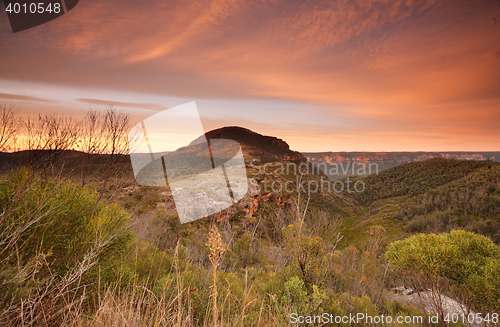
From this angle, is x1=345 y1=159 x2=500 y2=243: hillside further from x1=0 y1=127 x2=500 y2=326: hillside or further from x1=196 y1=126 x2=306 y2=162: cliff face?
x1=0 y1=127 x2=500 y2=326: hillside

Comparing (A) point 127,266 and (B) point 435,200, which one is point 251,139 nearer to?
(B) point 435,200

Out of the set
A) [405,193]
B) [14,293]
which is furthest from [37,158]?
[405,193]

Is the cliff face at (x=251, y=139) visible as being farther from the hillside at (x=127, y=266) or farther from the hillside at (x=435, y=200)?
the hillside at (x=127, y=266)

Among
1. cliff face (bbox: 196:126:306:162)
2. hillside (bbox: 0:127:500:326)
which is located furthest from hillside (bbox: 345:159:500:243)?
hillside (bbox: 0:127:500:326)

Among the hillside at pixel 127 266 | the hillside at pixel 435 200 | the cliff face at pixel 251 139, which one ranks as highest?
the cliff face at pixel 251 139

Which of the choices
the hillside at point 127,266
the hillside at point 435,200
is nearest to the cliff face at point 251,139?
the hillside at point 435,200

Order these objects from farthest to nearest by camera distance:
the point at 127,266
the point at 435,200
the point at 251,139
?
1. the point at 251,139
2. the point at 435,200
3. the point at 127,266

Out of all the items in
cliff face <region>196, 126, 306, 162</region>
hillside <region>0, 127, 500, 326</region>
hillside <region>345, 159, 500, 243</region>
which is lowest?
hillside <region>345, 159, 500, 243</region>

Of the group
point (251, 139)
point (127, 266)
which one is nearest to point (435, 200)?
point (251, 139)

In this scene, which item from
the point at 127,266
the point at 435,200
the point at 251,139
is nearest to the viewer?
the point at 127,266

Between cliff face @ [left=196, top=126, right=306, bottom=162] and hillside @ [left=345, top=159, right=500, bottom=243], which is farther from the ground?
cliff face @ [left=196, top=126, right=306, bottom=162]

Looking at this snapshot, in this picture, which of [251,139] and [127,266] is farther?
[251,139]

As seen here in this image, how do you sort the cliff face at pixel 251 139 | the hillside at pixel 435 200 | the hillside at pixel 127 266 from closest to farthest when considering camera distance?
the hillside at pixel 127 266 → the hillside at pixel 435 200 → the cliff face at pixel 251 139

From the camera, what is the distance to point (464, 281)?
18.8ft
